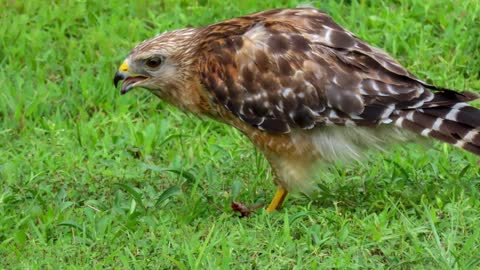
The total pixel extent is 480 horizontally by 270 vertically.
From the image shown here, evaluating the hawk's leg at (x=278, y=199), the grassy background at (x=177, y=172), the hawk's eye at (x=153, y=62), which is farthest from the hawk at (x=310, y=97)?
the grassy background at (x=177, y=172)

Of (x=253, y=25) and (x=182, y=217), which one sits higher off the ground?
(x=253, y=25)

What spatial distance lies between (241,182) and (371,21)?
8.52 ft

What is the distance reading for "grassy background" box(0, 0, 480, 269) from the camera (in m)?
6.83

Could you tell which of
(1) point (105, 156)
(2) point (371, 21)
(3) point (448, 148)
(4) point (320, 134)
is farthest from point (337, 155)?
(2) point (371, 21)

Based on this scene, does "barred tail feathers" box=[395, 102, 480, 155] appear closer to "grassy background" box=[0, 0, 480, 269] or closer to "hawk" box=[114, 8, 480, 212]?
"hawk" box=[114, 8, 480, 212]

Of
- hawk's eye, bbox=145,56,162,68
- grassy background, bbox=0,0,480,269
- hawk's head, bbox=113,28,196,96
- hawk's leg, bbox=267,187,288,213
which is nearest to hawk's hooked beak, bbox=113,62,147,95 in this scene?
hawk's head, bbox=113,28,196,96

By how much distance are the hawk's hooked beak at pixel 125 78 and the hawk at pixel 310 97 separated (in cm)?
5

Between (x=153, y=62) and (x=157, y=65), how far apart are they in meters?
0.04

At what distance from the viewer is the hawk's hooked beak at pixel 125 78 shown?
7.82 m

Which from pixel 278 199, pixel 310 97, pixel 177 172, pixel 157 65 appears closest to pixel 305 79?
pixel 310 97

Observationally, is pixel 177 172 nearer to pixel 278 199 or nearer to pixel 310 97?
pixel 278 199

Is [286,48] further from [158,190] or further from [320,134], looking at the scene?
[158,190]

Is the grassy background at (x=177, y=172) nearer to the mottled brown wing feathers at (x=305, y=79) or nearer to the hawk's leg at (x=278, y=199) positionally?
the hawk's leg at (x=278, y=199)

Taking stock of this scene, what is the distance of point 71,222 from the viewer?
7320 mm
